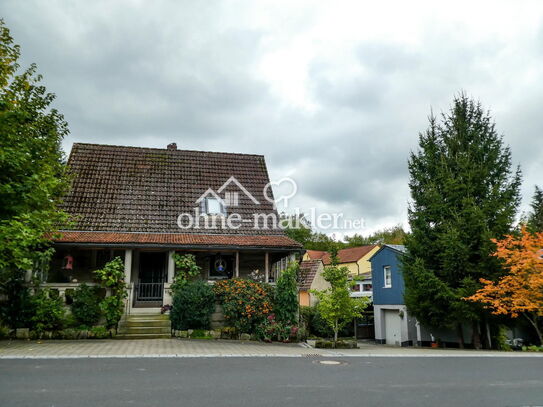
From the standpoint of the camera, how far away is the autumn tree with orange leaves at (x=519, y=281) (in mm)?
13742

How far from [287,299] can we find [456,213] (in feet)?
24.2

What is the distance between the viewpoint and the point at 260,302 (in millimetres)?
14969

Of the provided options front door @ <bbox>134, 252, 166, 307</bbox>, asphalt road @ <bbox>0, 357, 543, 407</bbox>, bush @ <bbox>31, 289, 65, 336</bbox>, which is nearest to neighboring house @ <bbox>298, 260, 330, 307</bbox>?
front door @ <bbox>134, 252, 166, 307</bbox>

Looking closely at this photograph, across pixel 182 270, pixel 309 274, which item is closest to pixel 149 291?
pixel 182 270

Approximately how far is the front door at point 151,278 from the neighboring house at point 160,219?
0.04 m

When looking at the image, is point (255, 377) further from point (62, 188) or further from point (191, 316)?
point (62, 188)

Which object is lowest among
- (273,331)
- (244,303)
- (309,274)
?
(273,331)

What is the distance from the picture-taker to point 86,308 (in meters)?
14.0

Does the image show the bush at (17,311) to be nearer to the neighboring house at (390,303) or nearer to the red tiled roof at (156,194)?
the red tiled roof at (156,194)

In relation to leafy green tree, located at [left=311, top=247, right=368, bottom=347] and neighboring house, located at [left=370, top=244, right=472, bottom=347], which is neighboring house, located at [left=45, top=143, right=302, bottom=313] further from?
neighboring house, located at [left=370, top=244, right=472, bottom=347]

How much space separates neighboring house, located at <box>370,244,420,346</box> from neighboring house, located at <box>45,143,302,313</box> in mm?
7864

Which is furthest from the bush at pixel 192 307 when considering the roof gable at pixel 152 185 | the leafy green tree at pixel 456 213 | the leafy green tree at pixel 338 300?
the leafy green tree at pixel 456 213

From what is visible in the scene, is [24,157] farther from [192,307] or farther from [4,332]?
[192,307]

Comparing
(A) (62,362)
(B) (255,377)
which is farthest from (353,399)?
(A) (62,362)
